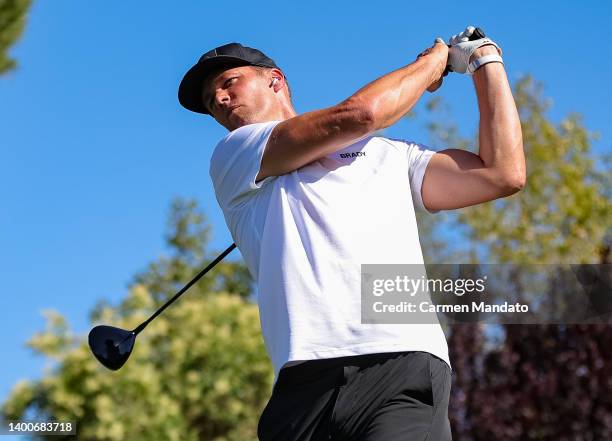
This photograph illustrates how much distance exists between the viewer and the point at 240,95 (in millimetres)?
3275

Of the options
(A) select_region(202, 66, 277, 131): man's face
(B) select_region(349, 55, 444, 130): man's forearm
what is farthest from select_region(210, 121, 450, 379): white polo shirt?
(A) select_region(202, 66, 277, 131): man's face

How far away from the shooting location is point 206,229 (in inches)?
798

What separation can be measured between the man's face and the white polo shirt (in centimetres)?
30

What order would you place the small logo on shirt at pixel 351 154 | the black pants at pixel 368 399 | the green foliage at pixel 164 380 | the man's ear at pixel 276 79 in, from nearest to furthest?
the black pants at pixel 368 399 < the small logo on shirt at pixel 351 154 < the man's ear at pixel 276 79 < the green foliage at pixel 164 380

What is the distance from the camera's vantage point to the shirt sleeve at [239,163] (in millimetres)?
2889

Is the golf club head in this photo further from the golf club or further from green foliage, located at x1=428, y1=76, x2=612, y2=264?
green foliage, located at x1=428, y1=76, x2=612, y2=264

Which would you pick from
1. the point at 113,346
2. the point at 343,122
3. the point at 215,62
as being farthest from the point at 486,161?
the point at 113,346

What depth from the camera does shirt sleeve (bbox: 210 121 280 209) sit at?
2889 millimetres

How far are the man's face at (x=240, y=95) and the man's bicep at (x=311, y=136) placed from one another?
0.42 meters

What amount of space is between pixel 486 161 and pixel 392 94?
1.31 feet

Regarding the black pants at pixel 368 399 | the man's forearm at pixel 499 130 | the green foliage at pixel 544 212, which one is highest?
the green foliage at pixel 544 212

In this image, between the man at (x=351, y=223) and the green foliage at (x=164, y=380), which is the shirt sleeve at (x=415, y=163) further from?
the green foliage at (x=164, y=380)

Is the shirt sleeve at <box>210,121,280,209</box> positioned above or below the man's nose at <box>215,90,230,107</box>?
below

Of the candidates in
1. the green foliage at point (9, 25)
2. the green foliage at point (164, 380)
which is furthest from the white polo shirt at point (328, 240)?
the green foliage at point (9, 25)
